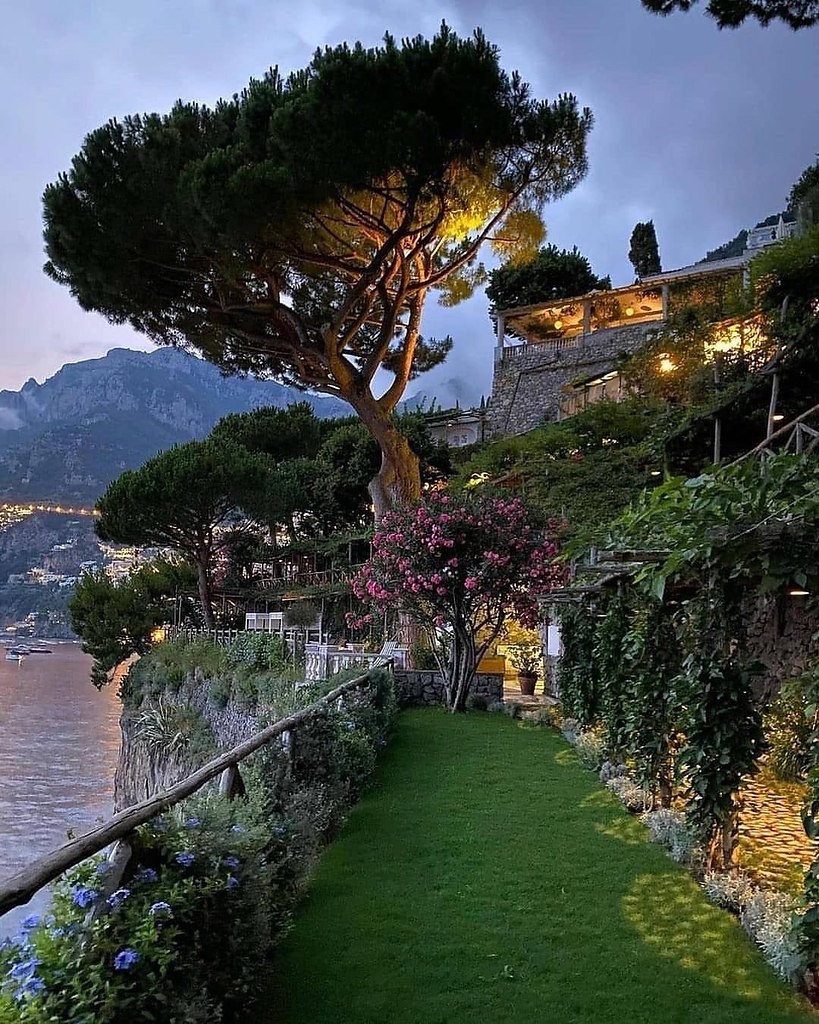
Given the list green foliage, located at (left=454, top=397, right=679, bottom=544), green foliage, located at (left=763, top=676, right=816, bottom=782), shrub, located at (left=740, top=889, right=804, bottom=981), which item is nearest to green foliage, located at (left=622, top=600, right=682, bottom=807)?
shrub, located at (left=740, top=889, right=804, bottom=981)

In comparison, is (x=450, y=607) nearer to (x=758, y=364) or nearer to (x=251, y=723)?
(x=251, y=723)

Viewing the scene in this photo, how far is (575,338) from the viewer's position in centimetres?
2711

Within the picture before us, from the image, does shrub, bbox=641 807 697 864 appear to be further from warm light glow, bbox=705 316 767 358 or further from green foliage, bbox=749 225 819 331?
warm light glow, bbox=705 316 767 358

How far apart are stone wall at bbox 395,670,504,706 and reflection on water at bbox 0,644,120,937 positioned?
5.46 meters

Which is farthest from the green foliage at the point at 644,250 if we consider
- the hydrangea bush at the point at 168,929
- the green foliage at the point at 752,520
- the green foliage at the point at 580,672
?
the hydrangea bush at the point at 168,929

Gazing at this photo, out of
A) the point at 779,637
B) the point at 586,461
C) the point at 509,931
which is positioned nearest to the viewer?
the point at 509,931

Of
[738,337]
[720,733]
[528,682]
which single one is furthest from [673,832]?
[738,337]

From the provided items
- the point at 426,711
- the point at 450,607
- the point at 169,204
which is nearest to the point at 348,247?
the point at 169,204

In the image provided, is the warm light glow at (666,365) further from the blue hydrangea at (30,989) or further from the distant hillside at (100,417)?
the distant hillside at (100,417)

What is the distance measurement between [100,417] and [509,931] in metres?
109

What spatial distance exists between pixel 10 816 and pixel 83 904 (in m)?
13.7

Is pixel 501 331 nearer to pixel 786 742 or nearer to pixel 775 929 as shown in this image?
pixel 786 742

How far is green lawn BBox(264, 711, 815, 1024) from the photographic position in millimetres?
2938

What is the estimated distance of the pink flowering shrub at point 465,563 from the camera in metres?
10.2
